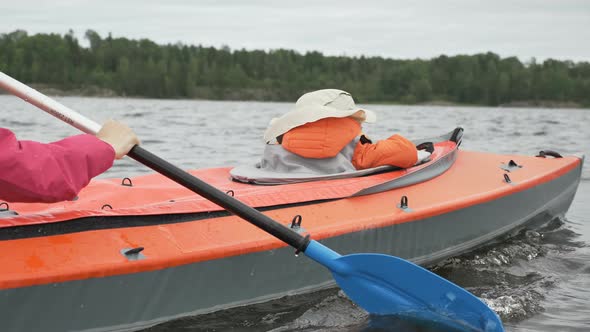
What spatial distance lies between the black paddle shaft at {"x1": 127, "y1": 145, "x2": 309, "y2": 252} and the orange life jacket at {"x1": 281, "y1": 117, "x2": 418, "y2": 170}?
1509 millimetres

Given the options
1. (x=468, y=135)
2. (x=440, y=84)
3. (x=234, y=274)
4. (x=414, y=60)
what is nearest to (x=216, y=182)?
(x=234, y=274)

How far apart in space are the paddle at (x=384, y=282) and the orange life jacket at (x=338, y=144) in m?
1.44

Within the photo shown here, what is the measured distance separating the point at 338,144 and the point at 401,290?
5.19 feet

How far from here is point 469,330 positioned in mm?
4055

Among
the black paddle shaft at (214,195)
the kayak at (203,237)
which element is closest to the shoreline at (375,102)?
the kayak at (203,237)

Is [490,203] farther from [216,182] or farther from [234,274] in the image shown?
[234,274]

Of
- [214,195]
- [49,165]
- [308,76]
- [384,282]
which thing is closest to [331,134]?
[384,282]

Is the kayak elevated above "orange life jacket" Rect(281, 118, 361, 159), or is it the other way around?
"orange life jacket" Rect(281, 118, 361, 159)

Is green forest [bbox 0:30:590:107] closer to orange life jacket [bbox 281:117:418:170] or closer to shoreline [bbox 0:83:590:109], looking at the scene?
shoreline [bbox 0:83:590:109]

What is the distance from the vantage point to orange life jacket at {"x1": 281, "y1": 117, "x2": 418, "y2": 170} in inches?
213

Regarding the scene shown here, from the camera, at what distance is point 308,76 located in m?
79.7

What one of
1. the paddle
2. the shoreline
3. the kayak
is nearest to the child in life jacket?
the kayak

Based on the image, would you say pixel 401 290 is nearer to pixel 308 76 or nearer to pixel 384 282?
pixel 384 282

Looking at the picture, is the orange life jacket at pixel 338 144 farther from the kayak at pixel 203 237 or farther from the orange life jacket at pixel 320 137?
the kayak at pixel 203 237
